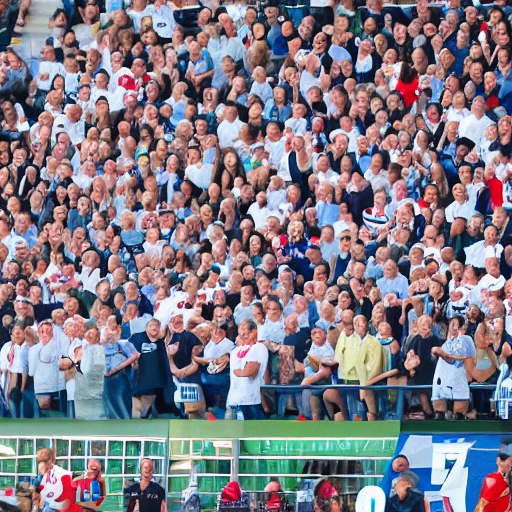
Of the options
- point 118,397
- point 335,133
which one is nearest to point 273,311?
point 118,397

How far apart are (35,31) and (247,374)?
414cm

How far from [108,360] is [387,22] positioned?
3789 millimetres

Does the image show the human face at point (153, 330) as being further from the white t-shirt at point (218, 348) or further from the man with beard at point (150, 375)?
the white t-shirt at point (218, 348)

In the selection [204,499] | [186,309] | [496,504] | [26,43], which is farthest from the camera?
[26,43]

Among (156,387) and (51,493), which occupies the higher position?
(156,387)

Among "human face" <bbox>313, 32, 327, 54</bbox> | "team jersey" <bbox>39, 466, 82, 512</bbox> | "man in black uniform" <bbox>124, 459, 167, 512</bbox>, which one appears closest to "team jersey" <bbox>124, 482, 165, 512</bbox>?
"man in black uniform" <bbox>124, 459, 167, 512</bbox>

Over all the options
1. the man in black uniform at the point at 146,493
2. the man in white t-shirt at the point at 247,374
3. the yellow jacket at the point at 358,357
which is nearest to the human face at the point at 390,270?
the yellow jacket at the point at 358,357

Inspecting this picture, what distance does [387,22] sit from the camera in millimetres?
9859

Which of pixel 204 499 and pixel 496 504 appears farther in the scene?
pixel 204 499

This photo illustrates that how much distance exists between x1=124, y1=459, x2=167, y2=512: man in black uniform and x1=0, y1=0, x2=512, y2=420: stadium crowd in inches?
19.5

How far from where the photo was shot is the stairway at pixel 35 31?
10.9 meters

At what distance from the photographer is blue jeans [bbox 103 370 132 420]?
9406mm

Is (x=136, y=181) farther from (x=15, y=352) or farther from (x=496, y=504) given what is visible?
(x=496, y=504)

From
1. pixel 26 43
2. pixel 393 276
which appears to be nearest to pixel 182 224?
pixel 393 276
